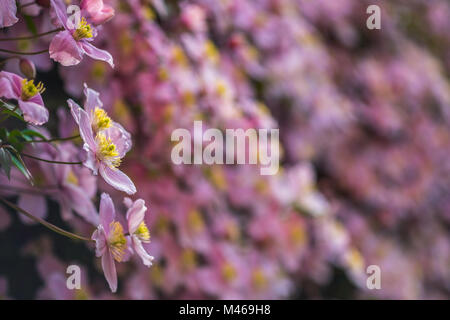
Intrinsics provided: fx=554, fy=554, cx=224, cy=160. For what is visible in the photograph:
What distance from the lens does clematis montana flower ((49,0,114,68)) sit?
48 centimetres

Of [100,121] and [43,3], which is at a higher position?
[43,3]

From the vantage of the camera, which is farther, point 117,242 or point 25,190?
point 25,190

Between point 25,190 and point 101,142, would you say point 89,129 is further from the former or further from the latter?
point 25,190

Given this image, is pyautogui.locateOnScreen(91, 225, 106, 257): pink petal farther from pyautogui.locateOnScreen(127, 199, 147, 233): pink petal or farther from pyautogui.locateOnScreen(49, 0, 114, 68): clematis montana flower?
pyautogui.locateOnScreen(49, 0, 114, 68): clematis montana flower

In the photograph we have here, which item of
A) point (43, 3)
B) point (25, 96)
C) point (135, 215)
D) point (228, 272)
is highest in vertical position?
point (43, 3)

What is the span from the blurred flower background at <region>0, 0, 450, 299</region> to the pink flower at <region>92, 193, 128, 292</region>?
165 millimetres

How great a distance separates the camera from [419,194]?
1.99 metres

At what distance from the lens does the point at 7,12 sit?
47 cm

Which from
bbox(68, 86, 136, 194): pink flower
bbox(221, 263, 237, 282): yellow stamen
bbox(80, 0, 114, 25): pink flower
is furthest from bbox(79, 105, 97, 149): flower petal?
bbox(221, 263, 237, 282): yellow stamen

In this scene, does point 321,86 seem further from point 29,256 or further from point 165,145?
point 29,256

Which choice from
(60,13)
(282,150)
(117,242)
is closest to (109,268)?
(117,242)

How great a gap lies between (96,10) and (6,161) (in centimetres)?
16

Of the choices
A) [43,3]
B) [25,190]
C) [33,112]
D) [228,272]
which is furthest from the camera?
[228,272]

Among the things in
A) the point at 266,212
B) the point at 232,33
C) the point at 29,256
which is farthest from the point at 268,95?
the point at 29,256
